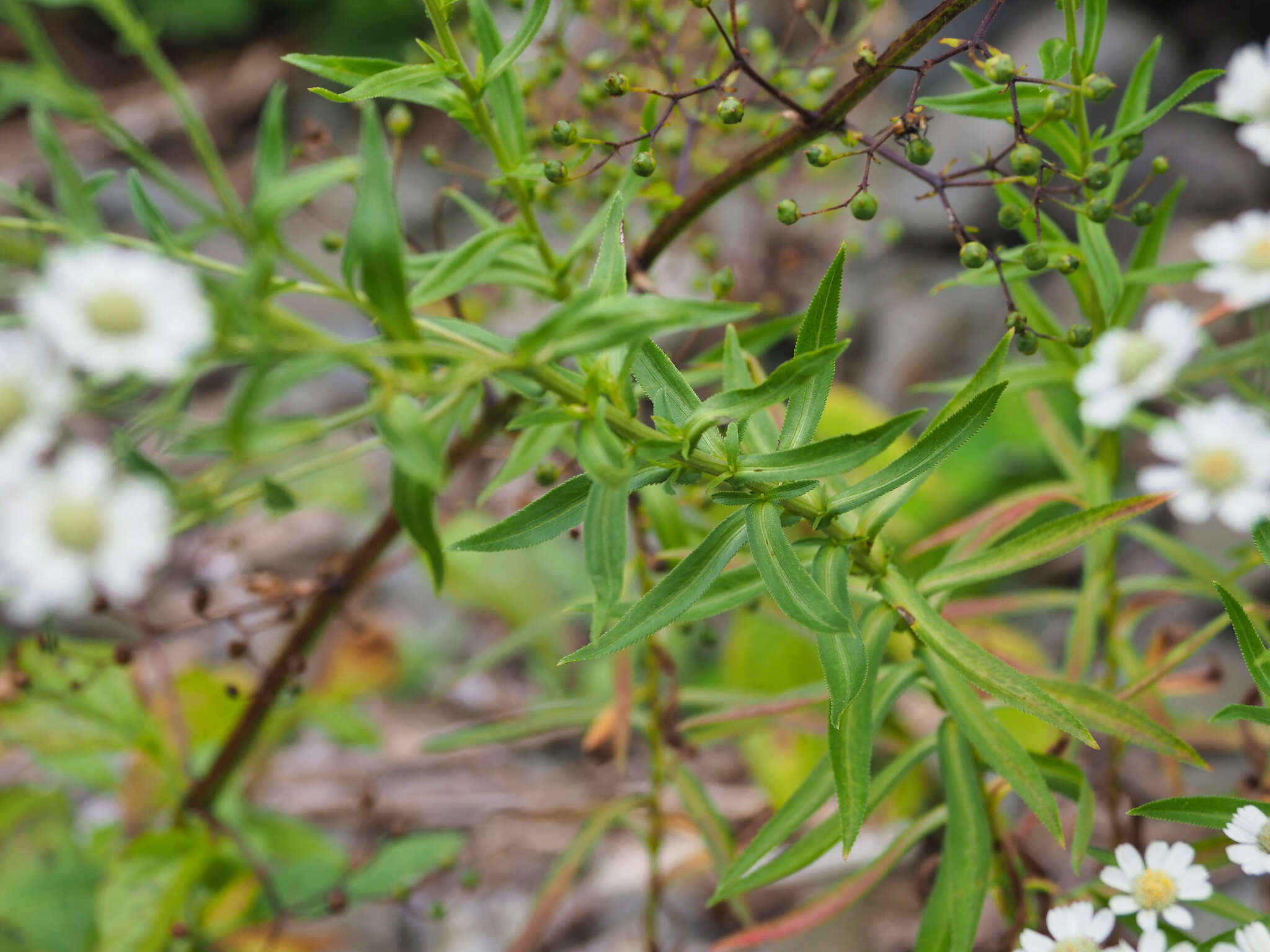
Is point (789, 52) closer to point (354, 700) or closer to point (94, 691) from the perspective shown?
point (354, 700)

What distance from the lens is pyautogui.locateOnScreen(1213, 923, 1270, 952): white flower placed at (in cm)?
53

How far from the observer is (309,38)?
11.6ft

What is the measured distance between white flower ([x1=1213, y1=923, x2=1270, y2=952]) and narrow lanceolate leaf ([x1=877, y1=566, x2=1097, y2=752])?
12 cm

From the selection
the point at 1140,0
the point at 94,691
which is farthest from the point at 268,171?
the point at 1140,0

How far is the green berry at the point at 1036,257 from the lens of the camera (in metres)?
0.64

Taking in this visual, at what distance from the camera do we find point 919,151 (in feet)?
2.13

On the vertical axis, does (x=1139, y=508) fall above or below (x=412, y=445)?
below

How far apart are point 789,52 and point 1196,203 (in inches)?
46.0

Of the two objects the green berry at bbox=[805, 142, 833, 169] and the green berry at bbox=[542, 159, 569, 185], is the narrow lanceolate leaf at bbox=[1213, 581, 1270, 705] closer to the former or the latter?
the green berry at bbox=[805, 142, 833, 169]

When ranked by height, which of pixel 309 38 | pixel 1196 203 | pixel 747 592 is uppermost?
pixel 309 38

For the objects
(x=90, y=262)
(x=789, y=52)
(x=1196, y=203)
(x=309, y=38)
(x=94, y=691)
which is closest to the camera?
(x=90, y=262)

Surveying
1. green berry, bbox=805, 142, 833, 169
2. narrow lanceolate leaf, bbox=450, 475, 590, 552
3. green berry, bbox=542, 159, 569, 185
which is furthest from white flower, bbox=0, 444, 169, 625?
green berry, bbox=805, 142, 833, 169

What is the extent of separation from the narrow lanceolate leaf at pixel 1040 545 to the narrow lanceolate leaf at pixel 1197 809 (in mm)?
185

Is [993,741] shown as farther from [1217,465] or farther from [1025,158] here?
[1025,158]
